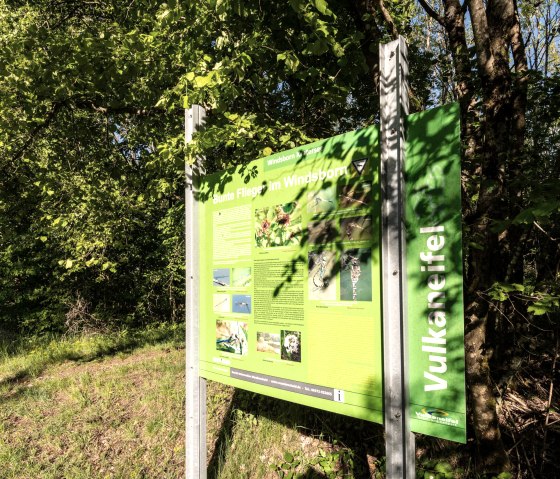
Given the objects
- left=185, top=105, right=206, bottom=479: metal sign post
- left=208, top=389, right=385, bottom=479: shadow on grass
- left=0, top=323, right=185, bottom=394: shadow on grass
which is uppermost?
left=185, top=105, right=206, bottom=479: metal sign post

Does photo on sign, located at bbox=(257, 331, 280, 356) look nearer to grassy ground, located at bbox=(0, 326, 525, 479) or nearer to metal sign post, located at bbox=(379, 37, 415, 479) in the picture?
metal sign post, located at bbox=(379, 37, 415, 479)

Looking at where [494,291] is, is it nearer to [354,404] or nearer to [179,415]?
[354,404]

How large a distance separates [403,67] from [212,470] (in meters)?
3.84

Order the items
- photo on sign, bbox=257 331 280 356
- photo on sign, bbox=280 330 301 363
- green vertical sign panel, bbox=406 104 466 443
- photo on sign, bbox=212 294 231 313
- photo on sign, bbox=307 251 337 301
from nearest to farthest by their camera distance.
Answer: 1. green vertical sign panel, bbox=406 104 466 443
2. photo on sign, bbox=307 251 337 301
3. photo on sign, bbox=280 330 301 363
4. photo on sign, bbox=257 331 280 356
5. photo on sign, bbox=212 294 231 313

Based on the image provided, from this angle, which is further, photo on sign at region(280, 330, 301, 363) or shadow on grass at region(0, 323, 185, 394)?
shadow on grass at region(0, 323, 185, 394)

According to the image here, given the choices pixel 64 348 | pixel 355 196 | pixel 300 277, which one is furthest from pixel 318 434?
pixel 64 348

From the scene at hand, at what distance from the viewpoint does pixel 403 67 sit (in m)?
2.18

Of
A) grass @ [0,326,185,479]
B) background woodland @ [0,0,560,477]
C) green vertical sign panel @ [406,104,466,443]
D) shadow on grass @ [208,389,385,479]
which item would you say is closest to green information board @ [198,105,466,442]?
green vertical sign panel @ [406,104,466,443]

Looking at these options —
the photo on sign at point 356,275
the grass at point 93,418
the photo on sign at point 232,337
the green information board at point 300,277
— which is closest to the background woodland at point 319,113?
the green information board at point 300,277

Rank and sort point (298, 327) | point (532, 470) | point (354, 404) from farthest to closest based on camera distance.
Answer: point (532, 470) → point (298, 327) → point (354, 404)

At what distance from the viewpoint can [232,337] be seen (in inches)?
122

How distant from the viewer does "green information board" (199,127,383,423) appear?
2279mm

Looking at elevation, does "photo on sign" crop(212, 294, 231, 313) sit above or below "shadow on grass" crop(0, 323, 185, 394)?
above

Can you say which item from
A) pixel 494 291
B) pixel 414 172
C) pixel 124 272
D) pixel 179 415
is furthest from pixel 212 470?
pixel 124 272
